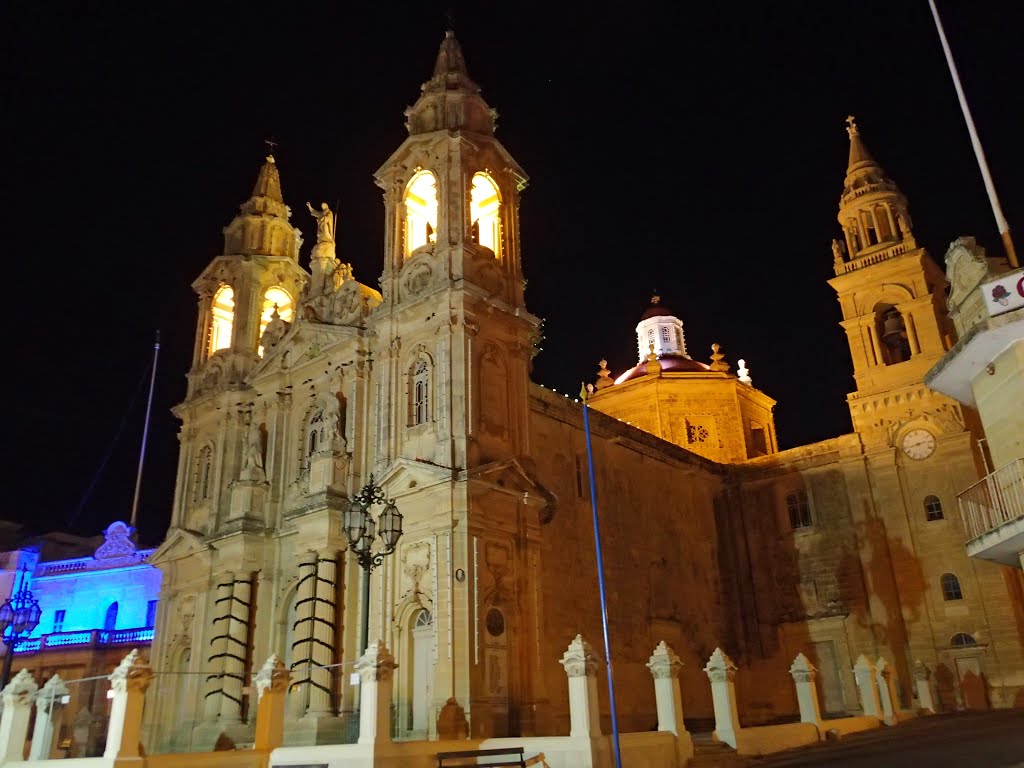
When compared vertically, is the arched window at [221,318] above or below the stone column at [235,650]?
above

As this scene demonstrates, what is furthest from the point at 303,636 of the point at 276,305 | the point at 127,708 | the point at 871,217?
the point at 871,217

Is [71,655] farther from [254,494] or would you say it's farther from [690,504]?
[690,504]

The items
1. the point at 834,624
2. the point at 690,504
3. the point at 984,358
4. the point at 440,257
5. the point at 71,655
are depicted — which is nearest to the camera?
the point at 984,358

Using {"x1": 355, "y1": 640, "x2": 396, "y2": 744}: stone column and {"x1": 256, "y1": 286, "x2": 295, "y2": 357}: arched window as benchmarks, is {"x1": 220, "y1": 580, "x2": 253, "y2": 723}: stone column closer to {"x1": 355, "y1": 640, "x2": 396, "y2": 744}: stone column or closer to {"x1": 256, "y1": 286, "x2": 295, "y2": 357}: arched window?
{"x1": 256, "y1": 286, "x2": 295, "y2": 357}: arched window

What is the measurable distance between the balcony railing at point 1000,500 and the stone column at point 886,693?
848 cm

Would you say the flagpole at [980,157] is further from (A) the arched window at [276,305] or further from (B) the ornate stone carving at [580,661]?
(A) the arched window at [276,305]

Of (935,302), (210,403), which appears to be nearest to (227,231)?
(210,403)

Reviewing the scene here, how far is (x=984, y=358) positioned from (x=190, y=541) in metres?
24.5

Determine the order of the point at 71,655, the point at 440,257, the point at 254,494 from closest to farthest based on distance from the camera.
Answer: the point at 440,257 → the point at 254,494 → the point at 71,655

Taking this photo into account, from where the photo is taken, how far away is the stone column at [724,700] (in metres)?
18.2

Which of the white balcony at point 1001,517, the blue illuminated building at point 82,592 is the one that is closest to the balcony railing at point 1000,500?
the white balcony at point 1001,517

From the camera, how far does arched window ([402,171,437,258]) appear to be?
27359mm

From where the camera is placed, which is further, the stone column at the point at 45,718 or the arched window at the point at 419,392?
the arched window at the point at 419,392

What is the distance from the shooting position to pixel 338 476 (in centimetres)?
2603
